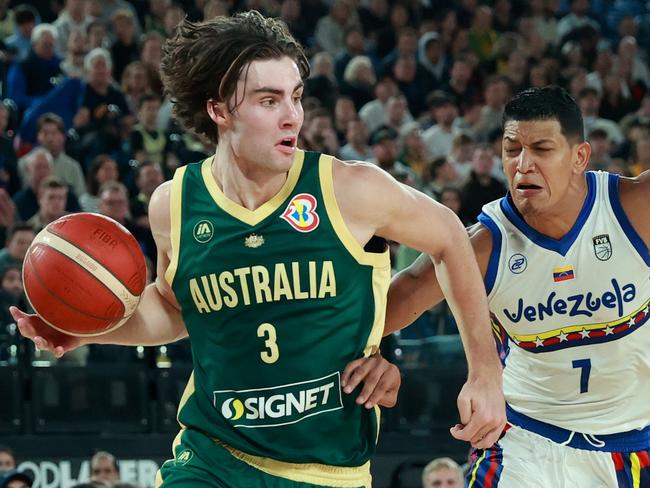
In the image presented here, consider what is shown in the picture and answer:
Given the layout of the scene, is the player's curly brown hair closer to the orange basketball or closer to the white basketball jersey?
the orange basketball

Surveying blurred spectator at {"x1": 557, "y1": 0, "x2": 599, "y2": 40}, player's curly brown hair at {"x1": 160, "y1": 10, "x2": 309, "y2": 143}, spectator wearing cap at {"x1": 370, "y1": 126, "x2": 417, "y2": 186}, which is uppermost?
blurred spectator at {"x1": 557, "y1": 0, "x2": 599, "y2": 40}

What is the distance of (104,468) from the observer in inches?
309

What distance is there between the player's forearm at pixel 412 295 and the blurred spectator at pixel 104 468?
3791 millimetres

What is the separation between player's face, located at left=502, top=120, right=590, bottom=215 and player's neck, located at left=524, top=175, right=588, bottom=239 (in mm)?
13

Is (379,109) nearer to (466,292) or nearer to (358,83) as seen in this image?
(358,83)

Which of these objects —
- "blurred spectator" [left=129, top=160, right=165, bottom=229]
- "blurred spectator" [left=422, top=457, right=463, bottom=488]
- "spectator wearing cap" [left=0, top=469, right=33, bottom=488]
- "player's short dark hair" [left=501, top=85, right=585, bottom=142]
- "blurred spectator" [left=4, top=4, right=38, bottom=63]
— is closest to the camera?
"player's short dark hair" [left=501, top=85, right=585, bottom=142]

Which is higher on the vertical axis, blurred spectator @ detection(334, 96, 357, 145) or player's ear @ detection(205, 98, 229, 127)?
blurred spectator @ detection(334, 96, 357, 145)

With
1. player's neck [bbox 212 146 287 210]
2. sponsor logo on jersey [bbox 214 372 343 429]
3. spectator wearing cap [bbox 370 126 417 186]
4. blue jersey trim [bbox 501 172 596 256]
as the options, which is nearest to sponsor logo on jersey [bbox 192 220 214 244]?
player's neck [bbox 212 146 287 210]

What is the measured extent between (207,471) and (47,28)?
343 inches

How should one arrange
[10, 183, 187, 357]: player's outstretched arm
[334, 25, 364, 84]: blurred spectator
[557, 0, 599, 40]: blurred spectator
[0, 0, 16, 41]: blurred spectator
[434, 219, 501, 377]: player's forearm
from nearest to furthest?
[434, 219, 501, 377]: player's forearm
[10, 183, 187, 357]: player's outstretched arm
[0, 0, 16, 41]: blurred spectator
[334, 25, 364, 84]: blurred spectator
[557, 0, 599, 40]: blurred spectator

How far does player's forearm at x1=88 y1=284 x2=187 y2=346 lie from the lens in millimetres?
4289

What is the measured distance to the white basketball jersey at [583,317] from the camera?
456 centimetres

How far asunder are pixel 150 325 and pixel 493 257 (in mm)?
1342

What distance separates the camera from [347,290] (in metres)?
3.90
